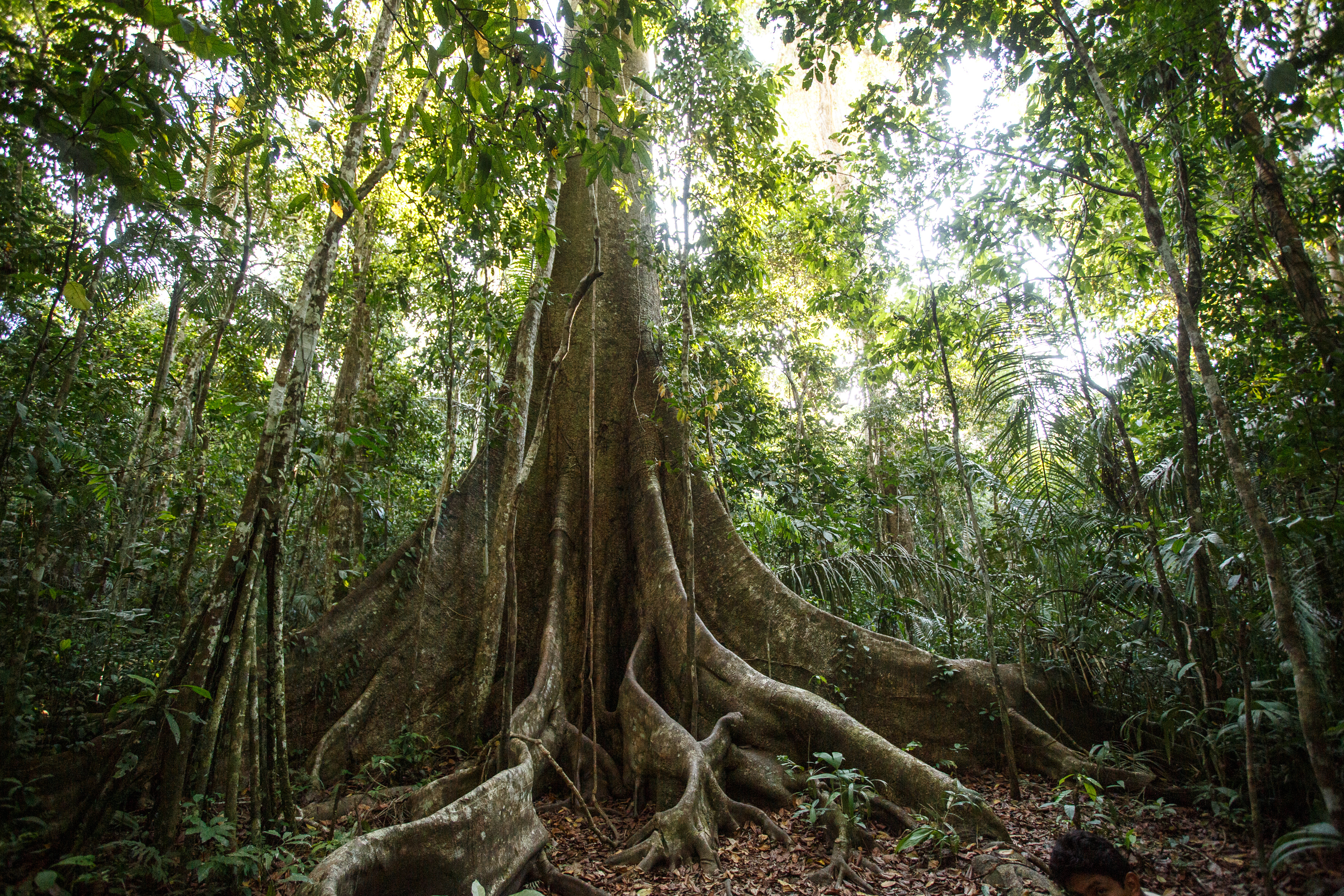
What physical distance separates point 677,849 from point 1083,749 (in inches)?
117

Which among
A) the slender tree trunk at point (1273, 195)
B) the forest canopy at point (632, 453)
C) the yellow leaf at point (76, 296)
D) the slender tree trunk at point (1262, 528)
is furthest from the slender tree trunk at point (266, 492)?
the slender tree trunk at point (1273, 195)

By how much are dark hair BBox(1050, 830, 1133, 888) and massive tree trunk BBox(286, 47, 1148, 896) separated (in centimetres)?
54

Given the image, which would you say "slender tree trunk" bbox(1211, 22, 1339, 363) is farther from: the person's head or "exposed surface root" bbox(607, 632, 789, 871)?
"exposed surface root" bbox(607, 632, 789, 871)

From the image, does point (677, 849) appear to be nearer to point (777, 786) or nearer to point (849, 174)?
point (777, 786)

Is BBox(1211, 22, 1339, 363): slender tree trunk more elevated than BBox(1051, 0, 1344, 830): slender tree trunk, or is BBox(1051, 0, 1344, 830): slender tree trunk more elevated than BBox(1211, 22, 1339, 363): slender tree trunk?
BBox(1211, 22, 1339, 363): slender tree trunk

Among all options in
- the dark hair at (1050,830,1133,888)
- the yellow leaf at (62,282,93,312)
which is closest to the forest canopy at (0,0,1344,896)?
the yellow leaf at (62,282,93,312)

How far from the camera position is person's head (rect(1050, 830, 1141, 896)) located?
2.85 metres

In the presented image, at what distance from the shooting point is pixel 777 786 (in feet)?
13.8

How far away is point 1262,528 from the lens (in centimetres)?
304

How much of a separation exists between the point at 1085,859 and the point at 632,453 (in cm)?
467

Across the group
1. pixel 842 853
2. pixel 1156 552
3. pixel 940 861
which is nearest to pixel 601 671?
pixel 842 853

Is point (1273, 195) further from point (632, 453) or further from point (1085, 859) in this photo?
point (632, 453)

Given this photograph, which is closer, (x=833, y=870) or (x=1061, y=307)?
(x=833, y=870)

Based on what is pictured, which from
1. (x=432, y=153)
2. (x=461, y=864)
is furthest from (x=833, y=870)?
(x=432, y=153)
